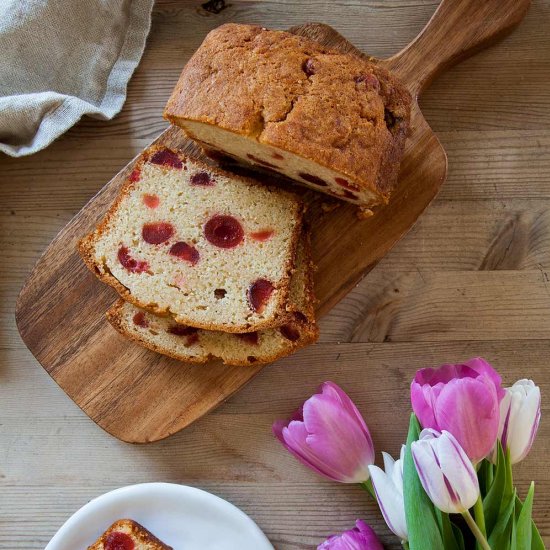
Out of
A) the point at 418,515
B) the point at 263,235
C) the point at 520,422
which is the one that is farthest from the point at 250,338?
the point at 520,422

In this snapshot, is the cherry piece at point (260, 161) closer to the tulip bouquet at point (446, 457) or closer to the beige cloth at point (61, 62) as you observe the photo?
the beige cloth at point (61, 62)

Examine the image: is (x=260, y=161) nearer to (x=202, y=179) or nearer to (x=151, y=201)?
(x=202, y=179)

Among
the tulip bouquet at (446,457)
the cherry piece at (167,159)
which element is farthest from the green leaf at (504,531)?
the cherry piece at (167,159)

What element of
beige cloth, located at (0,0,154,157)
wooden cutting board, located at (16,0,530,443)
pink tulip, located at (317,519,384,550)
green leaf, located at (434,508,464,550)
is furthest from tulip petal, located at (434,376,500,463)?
beige cloth, located at (0,0,154,157)

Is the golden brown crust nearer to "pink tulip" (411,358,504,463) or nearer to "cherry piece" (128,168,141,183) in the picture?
"cherry piece" (128,168,141,183)

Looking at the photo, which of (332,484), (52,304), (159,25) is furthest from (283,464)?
(159,25)
